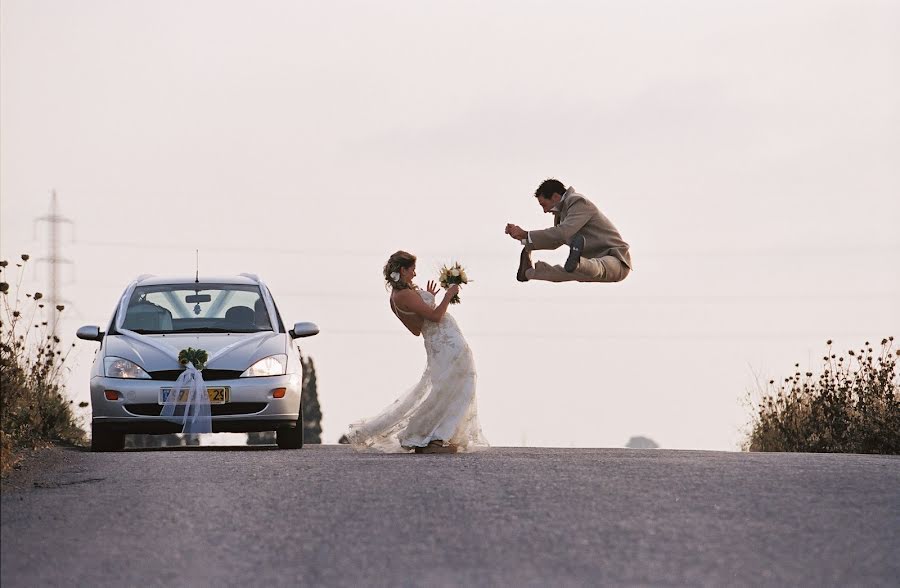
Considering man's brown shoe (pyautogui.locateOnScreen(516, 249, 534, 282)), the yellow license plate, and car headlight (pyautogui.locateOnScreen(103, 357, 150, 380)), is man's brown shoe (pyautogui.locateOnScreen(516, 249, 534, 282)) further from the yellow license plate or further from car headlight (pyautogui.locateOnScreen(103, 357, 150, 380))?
car headlight (pyautogui.locateOnScreen(103, 357, 150, 380))

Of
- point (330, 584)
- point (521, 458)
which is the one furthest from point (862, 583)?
point (521, 458)

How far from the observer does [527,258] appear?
15375 mm

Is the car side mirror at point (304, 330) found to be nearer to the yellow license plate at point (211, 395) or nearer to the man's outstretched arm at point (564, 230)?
the yellow license plate at point (211, 395)

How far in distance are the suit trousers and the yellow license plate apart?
340 cm

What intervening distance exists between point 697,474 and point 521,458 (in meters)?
2.34

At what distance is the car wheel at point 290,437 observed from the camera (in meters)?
16.4

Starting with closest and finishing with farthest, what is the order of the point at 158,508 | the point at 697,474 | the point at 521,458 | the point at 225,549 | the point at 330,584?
the point at 330,584 < the point at 225,549 < the point at 158,508 < the point at 697,474 < the point at 521,458

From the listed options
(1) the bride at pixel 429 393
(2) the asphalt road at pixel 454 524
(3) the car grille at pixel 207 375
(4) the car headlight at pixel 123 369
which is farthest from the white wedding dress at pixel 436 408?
(2) the asphalt road at pixel 454 524

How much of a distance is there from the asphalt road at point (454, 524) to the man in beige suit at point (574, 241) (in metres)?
3.00

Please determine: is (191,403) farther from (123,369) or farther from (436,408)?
(436,408)

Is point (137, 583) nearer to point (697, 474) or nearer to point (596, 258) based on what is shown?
point (697, 474)

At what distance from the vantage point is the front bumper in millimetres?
15805

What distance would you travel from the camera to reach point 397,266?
15.5 meters

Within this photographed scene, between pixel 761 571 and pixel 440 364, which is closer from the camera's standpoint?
pixel 761 571
